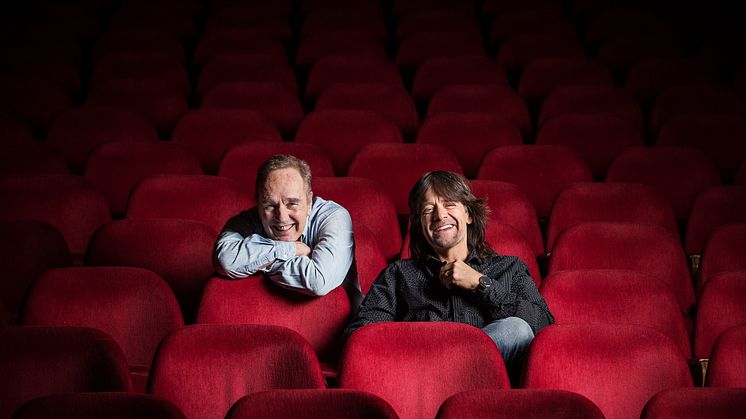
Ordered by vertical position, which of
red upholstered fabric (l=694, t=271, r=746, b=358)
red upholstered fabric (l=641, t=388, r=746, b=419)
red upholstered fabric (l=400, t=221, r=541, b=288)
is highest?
red upholstered fabric (l=641, t=388, r=746, b=419)

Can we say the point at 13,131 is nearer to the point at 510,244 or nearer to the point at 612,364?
the point at 510,244

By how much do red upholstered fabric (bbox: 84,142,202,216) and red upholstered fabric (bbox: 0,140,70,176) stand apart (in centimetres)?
6

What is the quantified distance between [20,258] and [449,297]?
604 millimetres

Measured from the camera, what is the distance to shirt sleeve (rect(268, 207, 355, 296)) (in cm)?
120

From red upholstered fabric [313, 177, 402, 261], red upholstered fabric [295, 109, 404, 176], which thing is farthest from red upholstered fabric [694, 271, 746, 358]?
red upholstered fabric [295, 109, 404, 176]

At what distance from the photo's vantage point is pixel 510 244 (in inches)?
54.4

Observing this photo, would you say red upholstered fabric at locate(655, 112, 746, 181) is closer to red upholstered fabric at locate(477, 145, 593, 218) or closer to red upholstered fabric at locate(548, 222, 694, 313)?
red upholstered fabric at locate(477, 145, 593, 218)

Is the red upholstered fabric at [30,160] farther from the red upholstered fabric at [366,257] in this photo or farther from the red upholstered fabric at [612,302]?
the red upholstered fabric at [612,302]

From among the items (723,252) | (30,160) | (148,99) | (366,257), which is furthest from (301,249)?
(148,99)

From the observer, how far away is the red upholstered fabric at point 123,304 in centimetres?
118

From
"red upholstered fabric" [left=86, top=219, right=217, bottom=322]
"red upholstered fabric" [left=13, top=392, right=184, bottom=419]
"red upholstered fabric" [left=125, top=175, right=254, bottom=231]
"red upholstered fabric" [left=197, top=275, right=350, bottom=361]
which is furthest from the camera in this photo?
"red upholstered fabric" [left=125, top=175, right=254, bottom=231]

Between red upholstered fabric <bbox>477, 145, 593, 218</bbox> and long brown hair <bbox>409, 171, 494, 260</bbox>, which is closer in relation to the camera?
long brown hair <bbox>409, 171, 494, 260</bbox>

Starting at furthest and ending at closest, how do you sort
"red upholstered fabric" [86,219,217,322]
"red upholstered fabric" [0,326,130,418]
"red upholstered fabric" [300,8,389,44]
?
"red upholstered fabric" [300,8,389,44] < "red upholstered fabric" [86,219,217,322] < "red upholstered fabric" [0,326,130,418]

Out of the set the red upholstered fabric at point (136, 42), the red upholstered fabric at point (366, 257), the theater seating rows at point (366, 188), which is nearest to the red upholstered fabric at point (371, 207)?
the theater seating rows at point (366, 188)
